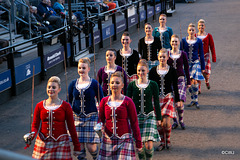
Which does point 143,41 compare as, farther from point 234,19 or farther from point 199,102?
point 234,19

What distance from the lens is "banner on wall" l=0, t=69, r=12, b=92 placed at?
38.1 feet

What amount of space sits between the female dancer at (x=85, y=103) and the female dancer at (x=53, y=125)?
1.06m

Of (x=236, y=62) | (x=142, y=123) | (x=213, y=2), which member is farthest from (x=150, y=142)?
(x=213, y=2)

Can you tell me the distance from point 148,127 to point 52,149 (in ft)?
5.57

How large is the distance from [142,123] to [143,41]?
436 cm

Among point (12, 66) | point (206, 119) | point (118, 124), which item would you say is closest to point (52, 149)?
point (118, 124)

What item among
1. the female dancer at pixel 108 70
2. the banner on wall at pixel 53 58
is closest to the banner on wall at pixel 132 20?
the banner on wall at pixel 53 58

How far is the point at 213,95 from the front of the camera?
11961 millimetres

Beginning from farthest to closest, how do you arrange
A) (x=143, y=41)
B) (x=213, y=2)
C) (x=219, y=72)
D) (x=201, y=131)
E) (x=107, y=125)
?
(x=213, y=2), (x=219, y=72), (x=143, y=41), (x=201, y=131), (x=107, y=125)

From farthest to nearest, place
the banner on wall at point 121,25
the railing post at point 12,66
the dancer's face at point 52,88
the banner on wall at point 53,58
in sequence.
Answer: the banner on wall at point 121,25 → the banner on wall at point 53,58 → the railing post at point 12,66 → the dancer's face at point 52,88

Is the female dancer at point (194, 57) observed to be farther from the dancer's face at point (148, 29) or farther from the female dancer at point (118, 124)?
the female dancer at point (118, 124)

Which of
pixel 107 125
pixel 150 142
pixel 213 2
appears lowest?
pixel 213 2

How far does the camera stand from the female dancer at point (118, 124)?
5.46 metres

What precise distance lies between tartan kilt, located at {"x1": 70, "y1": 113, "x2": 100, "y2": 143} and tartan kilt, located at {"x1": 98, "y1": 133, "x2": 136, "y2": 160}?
1.03m
